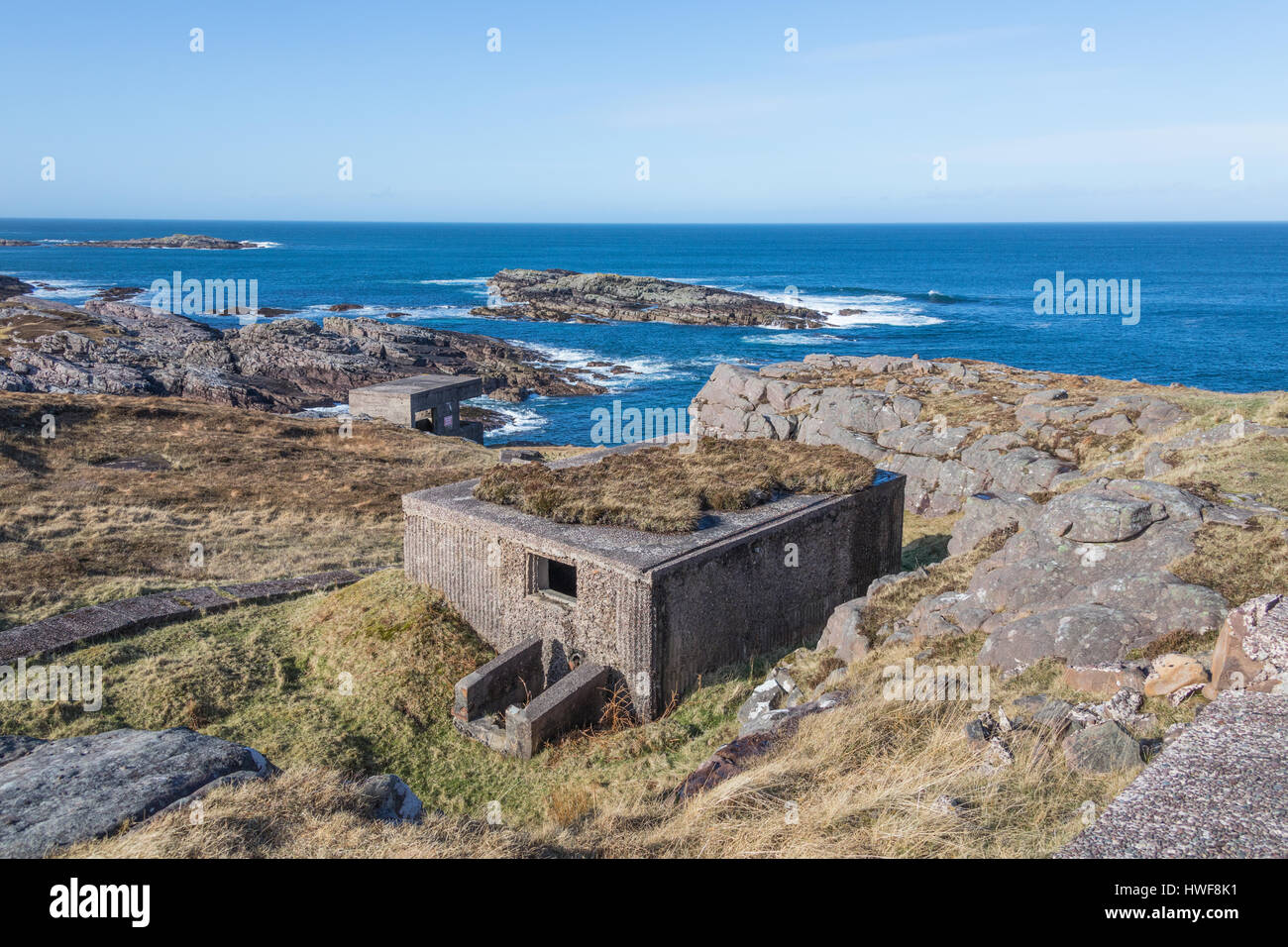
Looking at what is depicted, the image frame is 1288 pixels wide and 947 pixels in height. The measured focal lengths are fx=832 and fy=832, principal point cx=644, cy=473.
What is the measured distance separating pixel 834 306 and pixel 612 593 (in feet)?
325

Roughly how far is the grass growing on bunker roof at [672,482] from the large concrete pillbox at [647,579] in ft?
0.78

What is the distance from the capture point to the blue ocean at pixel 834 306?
2547 inches

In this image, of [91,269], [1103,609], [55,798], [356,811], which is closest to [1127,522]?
[1103,609]

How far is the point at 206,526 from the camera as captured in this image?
23188mm

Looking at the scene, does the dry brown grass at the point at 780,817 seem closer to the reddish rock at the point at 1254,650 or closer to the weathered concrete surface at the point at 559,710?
the reddish rock at the point at 1254,650

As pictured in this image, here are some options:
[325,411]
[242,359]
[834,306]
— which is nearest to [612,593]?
[325,411]

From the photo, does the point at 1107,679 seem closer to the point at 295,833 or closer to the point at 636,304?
the point at 295,833

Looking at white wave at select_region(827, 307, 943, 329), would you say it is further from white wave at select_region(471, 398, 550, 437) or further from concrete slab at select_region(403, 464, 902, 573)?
concrete slab at select_region(403, 464, 902, 573)

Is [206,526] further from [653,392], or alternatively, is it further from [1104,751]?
[653,392]

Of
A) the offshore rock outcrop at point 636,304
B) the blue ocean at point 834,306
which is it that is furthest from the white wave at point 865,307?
the offshore rock outcrop at point 636,304

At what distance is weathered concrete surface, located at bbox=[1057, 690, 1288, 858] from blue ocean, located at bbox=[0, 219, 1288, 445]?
4317 centimetres

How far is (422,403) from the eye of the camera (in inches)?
1635
